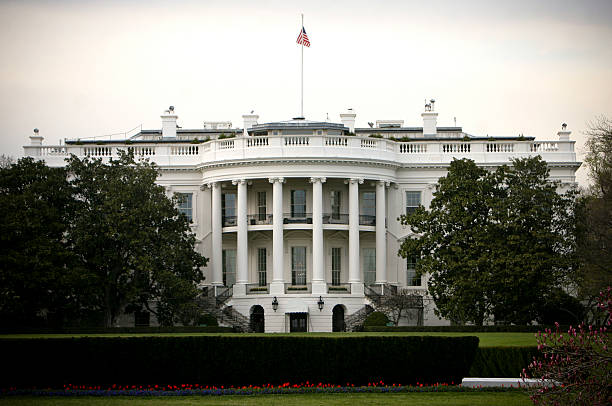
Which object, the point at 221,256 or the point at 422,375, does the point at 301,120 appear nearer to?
the point at 221,256

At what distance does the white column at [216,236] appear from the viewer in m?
62.5

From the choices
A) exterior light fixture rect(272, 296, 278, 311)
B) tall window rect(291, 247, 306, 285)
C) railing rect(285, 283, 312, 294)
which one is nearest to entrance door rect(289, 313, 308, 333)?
exterior light fixture rect(272, 296, 278, 311)

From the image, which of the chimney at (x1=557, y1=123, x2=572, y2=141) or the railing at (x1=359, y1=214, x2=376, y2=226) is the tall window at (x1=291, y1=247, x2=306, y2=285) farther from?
the chimney at (x1=557, y1=123, x2=572, y2=141)

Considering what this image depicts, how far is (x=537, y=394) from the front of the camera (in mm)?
21797

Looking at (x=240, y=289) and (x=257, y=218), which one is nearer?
(x=240, y=289)

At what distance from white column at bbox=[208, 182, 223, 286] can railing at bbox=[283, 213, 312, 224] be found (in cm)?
394

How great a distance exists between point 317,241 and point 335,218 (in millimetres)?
3743

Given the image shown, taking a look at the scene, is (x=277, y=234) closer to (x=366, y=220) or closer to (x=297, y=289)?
(x=297, y=289)

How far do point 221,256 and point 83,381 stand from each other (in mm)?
32967

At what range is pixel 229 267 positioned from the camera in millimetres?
65062

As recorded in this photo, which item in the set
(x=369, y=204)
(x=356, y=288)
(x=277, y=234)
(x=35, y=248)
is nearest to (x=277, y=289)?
(x=277, y=234)

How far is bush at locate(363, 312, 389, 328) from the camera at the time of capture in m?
57.1

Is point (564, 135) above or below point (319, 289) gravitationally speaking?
above

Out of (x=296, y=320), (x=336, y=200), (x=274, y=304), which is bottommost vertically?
(x=296, y=320)
